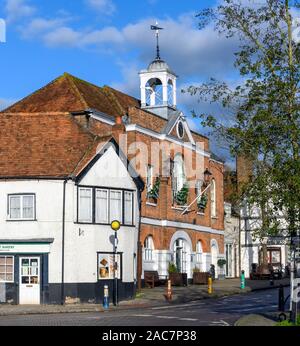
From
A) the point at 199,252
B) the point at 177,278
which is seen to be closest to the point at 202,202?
the point at 199,252

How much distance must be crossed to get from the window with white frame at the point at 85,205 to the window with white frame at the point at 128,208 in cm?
216

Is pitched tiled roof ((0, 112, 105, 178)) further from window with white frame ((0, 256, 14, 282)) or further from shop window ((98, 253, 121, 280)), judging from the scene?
shop window ((98, 253, 121, 280))

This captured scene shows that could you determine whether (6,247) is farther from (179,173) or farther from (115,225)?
(179,173)

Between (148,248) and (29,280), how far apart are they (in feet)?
39.7

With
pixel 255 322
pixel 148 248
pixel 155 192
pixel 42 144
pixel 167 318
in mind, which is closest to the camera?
pixel 255 322

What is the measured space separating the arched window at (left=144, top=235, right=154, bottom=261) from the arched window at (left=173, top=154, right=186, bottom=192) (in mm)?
4982

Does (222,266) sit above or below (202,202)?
below

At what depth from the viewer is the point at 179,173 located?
49.3 m

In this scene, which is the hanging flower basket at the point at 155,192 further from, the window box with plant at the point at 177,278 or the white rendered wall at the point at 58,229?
the white rendered wall at the point at 58,229

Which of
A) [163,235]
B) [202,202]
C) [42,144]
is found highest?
[42,144]

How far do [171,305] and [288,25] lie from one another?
51.5 ft

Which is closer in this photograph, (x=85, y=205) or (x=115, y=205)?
(x=85, y=205)
